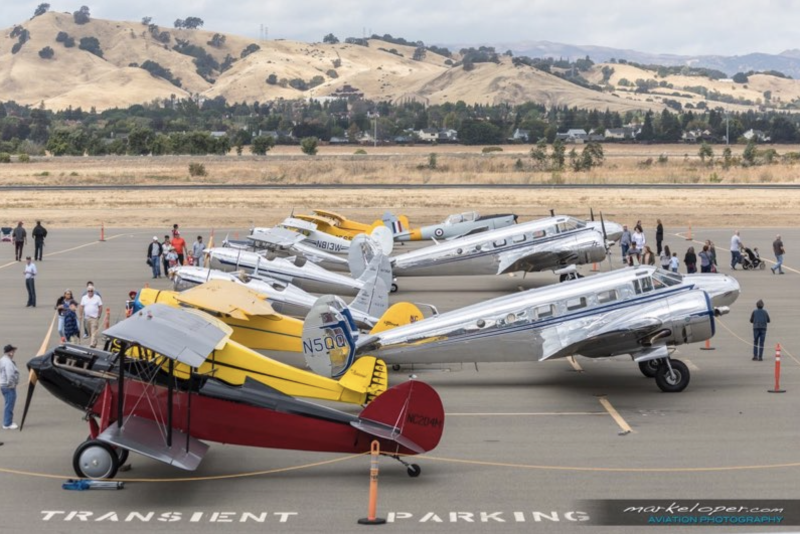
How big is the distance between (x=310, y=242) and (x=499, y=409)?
22765mm

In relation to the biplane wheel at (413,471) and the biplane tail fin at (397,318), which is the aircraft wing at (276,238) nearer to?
the biplane tail fin at (397,318)

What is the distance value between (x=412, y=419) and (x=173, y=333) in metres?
3.56

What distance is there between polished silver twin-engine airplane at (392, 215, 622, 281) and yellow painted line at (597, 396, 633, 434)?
1446cm

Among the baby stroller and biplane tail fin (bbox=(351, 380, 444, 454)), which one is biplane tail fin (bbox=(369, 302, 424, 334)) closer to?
biplane tail fin (bbox=(351, 380, 444, 454))

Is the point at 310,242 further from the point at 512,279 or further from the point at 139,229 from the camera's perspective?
the point at 139,229

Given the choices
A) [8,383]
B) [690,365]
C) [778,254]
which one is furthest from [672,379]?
[778,254]

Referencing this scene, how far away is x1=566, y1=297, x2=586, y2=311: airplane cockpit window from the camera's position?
866 inches

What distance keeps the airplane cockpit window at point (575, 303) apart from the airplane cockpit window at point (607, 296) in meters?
0.33

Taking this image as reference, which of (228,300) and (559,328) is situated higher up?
(228,300)

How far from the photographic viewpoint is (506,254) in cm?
3566

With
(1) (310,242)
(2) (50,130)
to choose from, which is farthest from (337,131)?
A: (1) (310,242)

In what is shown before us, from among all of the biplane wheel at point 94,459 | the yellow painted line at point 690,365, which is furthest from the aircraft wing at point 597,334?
the biplane wheel at point 94,459

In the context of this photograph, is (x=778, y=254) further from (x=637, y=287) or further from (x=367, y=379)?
(x=367, y=379)

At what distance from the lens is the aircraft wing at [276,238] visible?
3716cm
